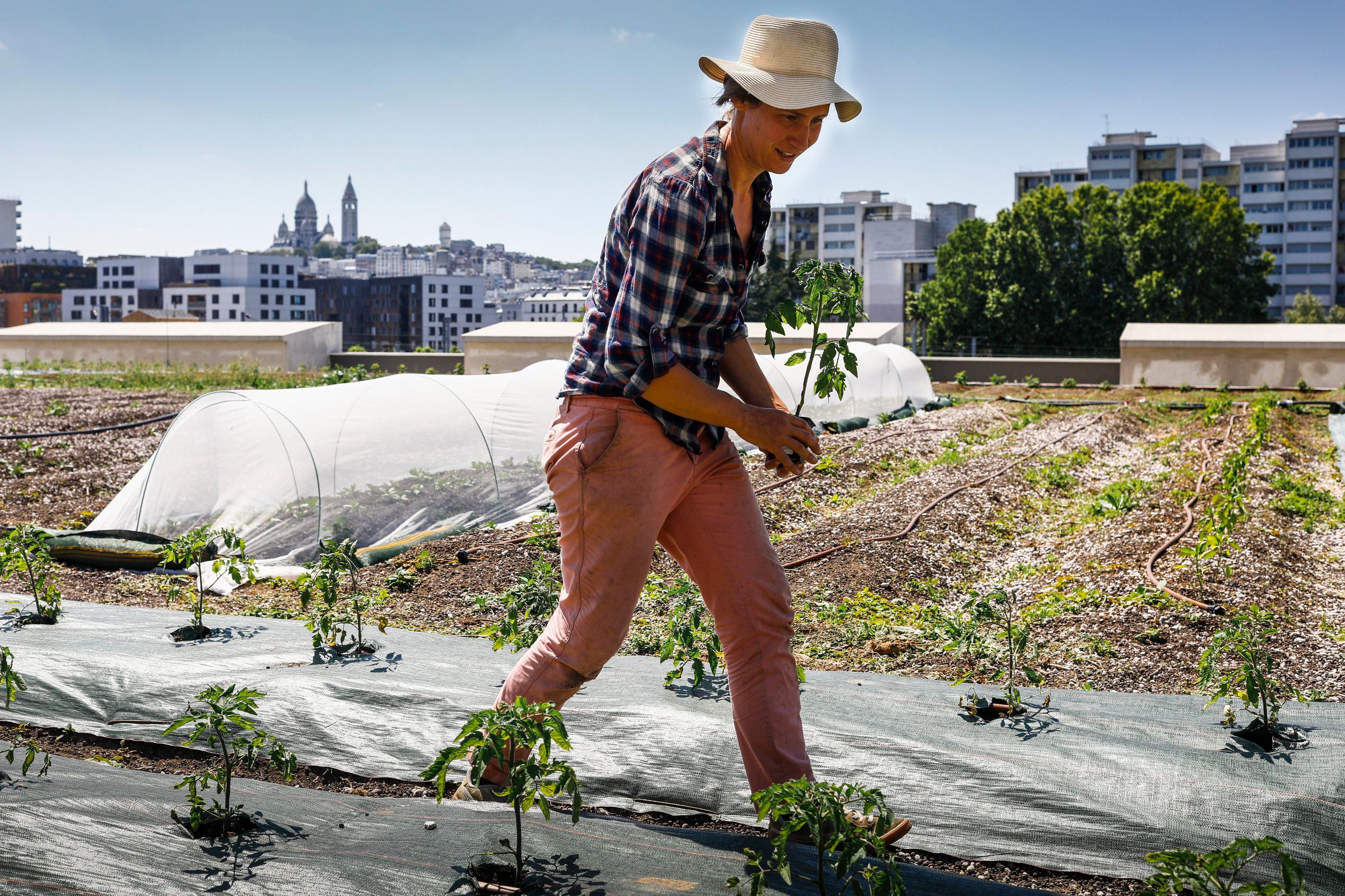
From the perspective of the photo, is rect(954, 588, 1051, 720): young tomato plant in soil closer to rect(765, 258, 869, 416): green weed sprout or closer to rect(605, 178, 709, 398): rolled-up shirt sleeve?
rect(765, 258, 869, 416): green weed sprout

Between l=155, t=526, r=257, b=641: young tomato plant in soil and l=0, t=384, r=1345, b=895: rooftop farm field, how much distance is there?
0.51ft

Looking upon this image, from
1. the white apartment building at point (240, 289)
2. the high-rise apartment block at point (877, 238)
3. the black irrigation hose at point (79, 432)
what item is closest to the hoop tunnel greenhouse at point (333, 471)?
the black irrigation hose at point (79, 432)

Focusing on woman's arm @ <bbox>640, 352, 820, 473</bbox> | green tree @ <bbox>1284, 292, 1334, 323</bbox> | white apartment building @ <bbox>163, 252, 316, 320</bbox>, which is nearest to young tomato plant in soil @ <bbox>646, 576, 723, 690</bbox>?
woman's arm @ <bbox>640, 352, 820, 473</bbox>

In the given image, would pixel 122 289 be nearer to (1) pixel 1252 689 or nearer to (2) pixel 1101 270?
(2) pixel 1101 270

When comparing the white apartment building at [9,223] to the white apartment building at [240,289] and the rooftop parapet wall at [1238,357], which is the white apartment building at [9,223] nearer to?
the white apartment building at [240,289]

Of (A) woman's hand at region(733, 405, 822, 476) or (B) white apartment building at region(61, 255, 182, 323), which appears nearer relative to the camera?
(A) woman's hand at region(733, 405, 822, 476)

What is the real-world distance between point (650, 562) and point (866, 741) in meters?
0.89

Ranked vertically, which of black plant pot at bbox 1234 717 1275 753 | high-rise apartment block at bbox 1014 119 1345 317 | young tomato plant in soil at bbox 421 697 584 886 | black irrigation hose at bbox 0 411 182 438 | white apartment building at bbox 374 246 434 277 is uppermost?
white apartment building at bbox 374 246 434 277

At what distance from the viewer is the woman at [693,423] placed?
1854 mm

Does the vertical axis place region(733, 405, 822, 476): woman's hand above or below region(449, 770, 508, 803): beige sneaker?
above

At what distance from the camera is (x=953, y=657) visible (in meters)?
3.53

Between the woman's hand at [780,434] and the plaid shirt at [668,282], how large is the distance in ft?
0.33

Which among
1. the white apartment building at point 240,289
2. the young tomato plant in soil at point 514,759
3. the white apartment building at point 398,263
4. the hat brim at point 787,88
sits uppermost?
the white apartment building at point 398,263

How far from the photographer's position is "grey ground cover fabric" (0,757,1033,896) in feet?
5.78
